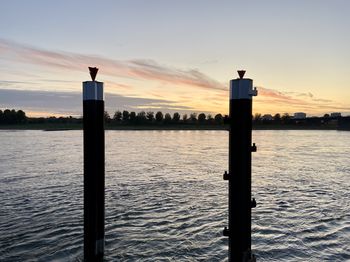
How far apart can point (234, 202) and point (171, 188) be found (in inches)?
479

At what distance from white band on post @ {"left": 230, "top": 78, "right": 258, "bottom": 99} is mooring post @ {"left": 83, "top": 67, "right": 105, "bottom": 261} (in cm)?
231

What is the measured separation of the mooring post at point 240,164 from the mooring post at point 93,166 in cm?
226

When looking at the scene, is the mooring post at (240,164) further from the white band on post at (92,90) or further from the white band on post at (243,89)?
the white band on post at (92,90)

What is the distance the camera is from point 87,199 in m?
6.55

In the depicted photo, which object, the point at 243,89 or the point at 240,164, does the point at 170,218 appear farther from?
the point at 243,89

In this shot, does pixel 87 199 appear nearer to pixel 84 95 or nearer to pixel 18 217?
pixel 84 95

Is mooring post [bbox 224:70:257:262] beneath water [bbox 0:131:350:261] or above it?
above

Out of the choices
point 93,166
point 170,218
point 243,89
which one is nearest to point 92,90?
point 93,166

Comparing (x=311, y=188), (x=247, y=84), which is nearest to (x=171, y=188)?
(x=311, y=188)

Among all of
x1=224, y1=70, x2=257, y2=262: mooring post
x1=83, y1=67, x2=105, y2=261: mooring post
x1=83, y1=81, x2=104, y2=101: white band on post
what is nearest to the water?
x1=83, y1=67, x2=105, y2=261: mooring post

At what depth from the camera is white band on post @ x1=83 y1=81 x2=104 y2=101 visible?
246 inches

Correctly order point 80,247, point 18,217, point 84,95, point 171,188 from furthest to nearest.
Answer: point 171,188 < point 18,217 < point 80,247 < point 84,95

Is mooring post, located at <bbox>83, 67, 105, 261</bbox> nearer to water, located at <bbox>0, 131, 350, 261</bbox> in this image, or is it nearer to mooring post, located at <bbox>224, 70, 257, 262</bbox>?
water, located at <bbox>0, 131, 350, 261</bbox>

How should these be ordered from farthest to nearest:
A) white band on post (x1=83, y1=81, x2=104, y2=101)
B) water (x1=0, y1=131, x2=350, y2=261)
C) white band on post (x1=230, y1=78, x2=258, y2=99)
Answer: water (x1=0, y1=131, x2=350, y2=261), white band on post (x1=83, y1=81, x2=104, y2=101), white band on post (x1=230, y1=78, x2=258, y2=99)
